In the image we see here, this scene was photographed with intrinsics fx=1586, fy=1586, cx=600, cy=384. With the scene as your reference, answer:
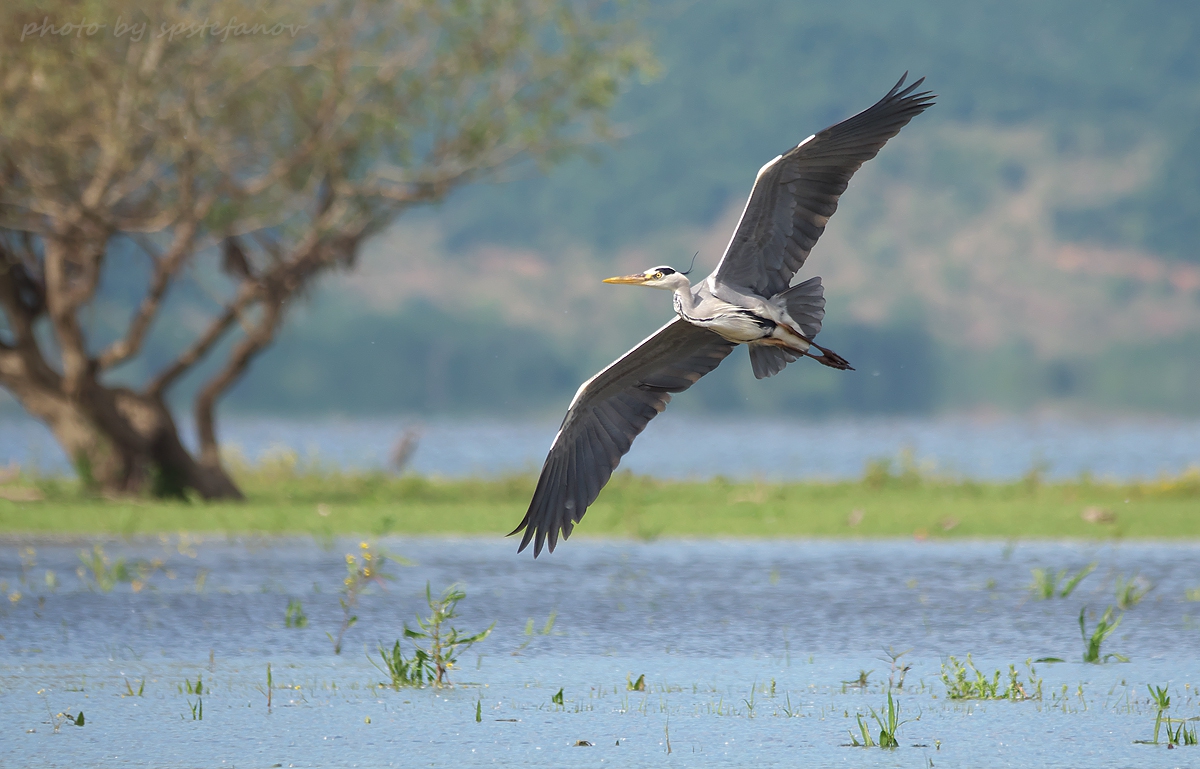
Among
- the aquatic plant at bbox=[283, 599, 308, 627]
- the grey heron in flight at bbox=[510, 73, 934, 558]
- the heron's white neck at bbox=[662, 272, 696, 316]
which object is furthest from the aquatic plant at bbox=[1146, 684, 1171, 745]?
the aquatic plant at bbox=[283, 599, 308, 627]

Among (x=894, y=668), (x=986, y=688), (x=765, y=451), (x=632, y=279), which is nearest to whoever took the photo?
(x=632, y=279)

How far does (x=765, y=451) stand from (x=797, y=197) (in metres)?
36.5

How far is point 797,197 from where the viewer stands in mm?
8102

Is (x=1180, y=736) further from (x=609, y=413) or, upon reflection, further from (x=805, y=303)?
(x=609, y=413)

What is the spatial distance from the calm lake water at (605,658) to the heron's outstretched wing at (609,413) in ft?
3.27

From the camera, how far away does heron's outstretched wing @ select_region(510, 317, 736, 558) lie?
8547 mm

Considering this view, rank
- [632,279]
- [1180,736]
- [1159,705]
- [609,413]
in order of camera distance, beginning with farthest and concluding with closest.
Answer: [609,413] < [632,279] < [1159,705] < [1180,736]

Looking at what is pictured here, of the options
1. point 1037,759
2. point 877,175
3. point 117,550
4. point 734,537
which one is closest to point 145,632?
point 117,550

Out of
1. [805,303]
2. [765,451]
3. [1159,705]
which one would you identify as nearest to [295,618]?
[805,303]

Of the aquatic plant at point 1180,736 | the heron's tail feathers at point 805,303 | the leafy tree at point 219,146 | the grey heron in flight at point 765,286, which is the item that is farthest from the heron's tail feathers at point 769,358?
the leafy tree at point 219,146

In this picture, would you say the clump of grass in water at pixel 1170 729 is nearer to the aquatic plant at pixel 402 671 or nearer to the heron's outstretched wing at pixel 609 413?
the heron's outstretched wing at pixel 609 413

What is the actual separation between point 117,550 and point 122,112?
16.6ft

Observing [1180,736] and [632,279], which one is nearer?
[1180,736]

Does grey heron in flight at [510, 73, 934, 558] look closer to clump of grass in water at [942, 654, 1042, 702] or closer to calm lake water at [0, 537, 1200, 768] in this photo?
calm lake water at [0, 537, 1200, 768]
